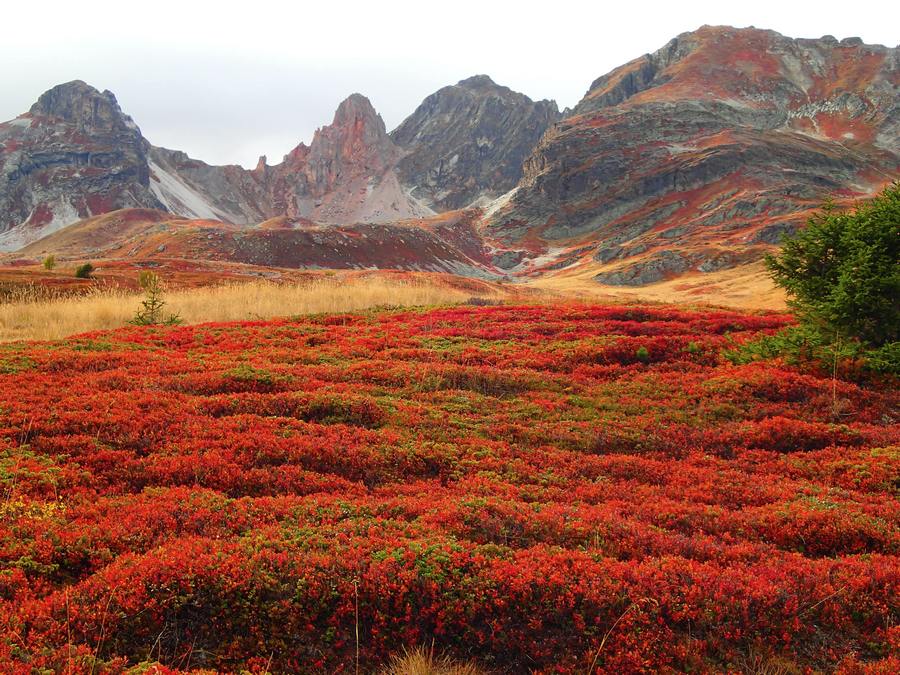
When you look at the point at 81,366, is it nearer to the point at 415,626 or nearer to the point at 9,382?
the point at 9,382

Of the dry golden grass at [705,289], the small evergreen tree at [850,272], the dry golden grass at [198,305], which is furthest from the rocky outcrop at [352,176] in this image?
the small evergreen tree at [850,272]

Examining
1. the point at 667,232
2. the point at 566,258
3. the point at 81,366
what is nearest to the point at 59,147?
the point at 566,258

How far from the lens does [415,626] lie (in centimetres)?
450

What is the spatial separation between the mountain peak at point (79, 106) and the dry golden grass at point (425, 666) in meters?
205

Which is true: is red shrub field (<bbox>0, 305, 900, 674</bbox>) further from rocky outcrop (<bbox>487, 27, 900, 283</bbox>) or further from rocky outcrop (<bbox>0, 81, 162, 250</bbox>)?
rocky outcrop (<bbox>0, 81, 162, 250</bbox>)

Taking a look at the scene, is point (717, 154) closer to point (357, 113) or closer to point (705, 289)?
point (705, 289)

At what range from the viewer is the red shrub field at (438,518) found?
4344mm

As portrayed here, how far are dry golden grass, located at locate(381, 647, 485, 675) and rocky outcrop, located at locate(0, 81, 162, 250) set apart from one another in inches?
6294

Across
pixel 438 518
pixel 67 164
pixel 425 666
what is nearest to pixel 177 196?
pixel 67 164

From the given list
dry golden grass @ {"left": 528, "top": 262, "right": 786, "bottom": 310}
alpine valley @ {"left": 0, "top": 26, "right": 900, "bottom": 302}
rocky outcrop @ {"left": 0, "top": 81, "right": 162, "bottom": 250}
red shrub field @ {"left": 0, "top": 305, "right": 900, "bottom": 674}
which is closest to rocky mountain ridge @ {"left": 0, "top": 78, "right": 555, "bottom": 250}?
rocky outcrop @ {"left": 0, "top": 81, "right": 162, "bottom": 250}

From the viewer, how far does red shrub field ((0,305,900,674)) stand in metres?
4.34

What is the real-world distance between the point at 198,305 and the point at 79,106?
19412 centimetres

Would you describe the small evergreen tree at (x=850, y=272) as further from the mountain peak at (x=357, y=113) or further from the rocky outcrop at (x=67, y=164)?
the mountain peak at (x=357, y=113)

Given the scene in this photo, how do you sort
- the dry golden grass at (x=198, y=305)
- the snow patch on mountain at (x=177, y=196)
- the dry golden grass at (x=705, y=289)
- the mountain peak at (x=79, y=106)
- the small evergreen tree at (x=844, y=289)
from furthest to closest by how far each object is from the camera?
1. the snow patch on mountain at (x=177, y=196)
2. the mountain peak at (x=79, y=106)
3. the dry golden grass at (x=705, y=289)
4. the dry golden grass at (x=198, y=305)
5. the small evergreen tree at (x=844, y=289)
